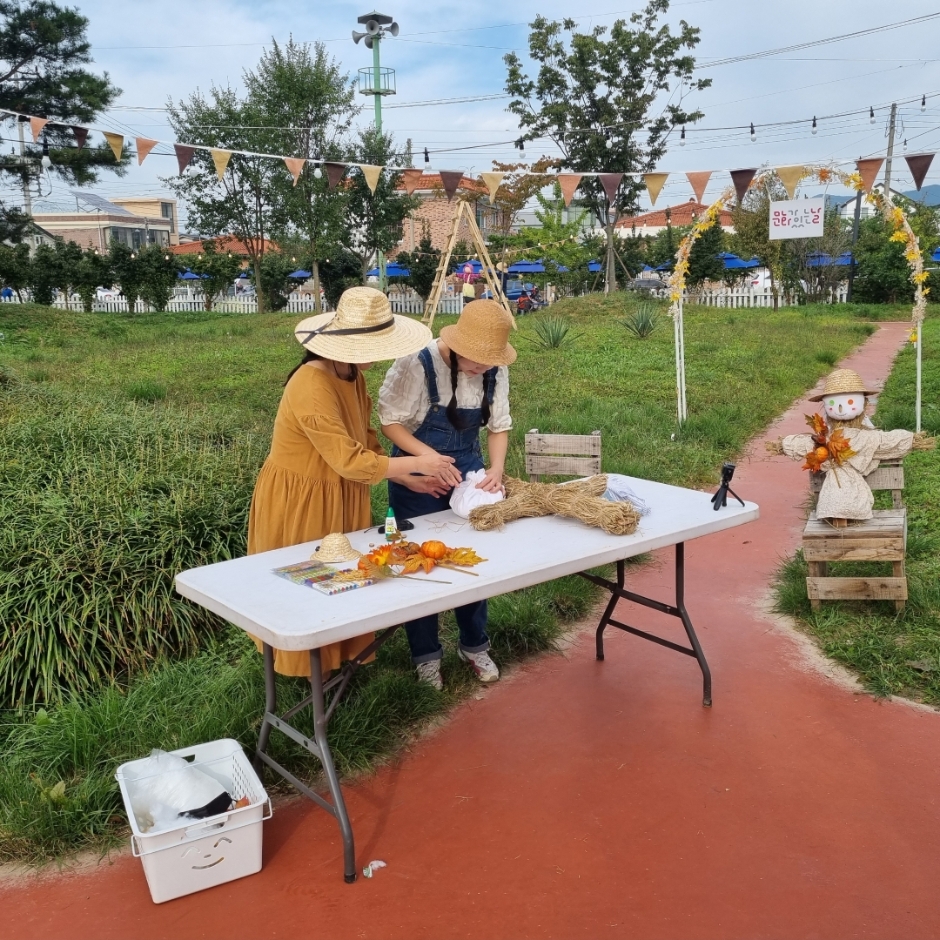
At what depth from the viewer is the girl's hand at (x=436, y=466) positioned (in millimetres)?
3332

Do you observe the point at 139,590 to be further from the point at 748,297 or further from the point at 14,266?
the point at 748,297

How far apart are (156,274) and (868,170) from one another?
2349 centimetres

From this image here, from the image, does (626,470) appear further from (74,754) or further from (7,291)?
(7,291)

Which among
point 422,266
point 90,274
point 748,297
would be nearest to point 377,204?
point 422,266

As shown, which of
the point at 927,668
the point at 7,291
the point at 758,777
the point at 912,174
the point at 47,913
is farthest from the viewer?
the point at 7,291

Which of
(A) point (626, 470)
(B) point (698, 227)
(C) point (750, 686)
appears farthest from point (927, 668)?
(B) point (698, 227)

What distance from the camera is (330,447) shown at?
3070 millimetres

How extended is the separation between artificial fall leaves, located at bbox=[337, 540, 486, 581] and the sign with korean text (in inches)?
365

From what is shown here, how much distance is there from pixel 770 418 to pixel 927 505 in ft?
12.8

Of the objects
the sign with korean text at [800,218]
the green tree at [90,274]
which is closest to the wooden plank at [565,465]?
the sign with korean text at [800,218]

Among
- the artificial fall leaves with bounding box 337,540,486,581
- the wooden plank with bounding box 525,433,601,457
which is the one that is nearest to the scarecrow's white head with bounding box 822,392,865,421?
the wooden plank with bounding box 525,433,601,457

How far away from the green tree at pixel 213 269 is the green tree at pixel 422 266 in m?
5.50

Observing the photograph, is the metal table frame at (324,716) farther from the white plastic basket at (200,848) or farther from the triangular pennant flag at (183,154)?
the triangular pennant flag at (183,154)

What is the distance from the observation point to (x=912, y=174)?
22.2 feet
